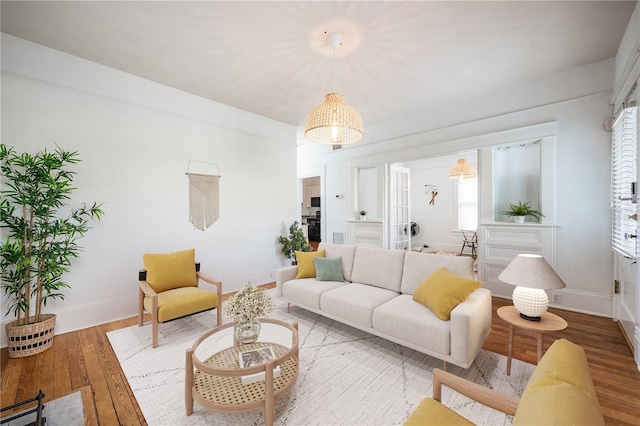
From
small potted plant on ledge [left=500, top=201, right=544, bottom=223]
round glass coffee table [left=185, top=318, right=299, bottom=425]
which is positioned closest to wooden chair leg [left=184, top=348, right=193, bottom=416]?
round glass coffee table [left=185, top=318, right=299, bottom=425]

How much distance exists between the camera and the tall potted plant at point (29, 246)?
253 centimetres

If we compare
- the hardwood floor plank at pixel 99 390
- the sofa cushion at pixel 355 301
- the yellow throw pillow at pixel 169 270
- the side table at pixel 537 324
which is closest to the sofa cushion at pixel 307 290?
the sofa cushion at pixel 355 301

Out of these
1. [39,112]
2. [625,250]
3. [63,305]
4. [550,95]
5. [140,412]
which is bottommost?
[140,412]

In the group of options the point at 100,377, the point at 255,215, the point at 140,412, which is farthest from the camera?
the point at 255,215

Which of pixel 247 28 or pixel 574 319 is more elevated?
pixel 247 28

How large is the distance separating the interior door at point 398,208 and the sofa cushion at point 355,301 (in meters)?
2.73

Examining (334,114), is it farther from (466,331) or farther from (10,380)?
(10,380)

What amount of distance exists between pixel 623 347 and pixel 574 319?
2.26 feet

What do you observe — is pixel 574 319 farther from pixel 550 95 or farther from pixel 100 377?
pixel 100 377

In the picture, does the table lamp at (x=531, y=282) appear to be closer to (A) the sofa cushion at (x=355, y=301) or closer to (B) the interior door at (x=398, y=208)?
(A) the sofa cushion at (x=355, y=301)

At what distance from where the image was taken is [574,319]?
3.25 metres

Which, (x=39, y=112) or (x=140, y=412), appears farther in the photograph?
(x=39, y=112)

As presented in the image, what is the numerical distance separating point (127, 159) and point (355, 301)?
3376mm

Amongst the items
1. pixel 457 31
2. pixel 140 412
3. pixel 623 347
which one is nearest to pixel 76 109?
pixel 140 412
